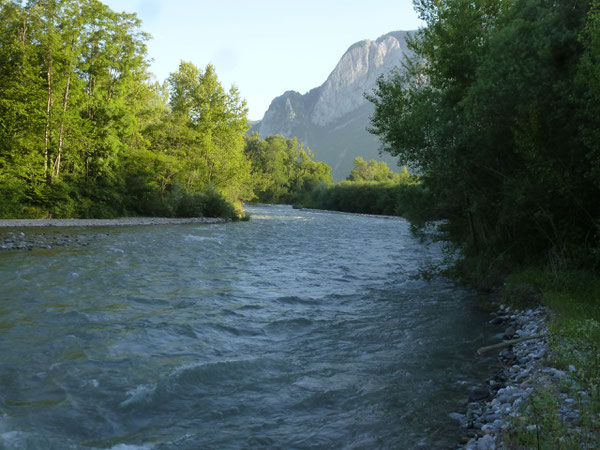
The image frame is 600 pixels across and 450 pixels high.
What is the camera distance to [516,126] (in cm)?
995

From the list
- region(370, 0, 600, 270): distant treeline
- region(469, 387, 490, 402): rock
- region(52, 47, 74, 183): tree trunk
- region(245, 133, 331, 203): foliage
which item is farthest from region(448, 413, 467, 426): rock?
region(245, 133, 331, 203): foliage

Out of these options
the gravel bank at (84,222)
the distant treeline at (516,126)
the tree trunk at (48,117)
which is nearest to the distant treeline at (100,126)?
the tree trunk at (48,117)

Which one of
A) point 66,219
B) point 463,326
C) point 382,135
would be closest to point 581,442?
point 463,326

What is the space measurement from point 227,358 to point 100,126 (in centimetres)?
3308

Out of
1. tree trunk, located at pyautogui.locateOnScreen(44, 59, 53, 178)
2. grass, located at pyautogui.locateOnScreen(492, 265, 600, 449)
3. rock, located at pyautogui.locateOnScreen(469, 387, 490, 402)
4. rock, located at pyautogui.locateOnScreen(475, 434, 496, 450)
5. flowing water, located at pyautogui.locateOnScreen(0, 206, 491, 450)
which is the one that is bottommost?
flowing water, located at pyautogui.locateOnScreen(0, 206, 491, 450)

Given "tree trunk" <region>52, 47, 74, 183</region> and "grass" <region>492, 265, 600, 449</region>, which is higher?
"tree trunk" <region>52, 47, 74, 183</region>

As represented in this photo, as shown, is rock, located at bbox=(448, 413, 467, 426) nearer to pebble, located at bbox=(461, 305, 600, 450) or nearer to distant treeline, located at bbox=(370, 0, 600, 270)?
pebble, located at bbox=(461, 305, 600, 450)

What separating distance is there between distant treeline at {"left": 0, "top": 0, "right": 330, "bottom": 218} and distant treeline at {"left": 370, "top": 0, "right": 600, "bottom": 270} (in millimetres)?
27416

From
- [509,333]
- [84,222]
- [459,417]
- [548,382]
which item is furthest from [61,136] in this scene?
[548,382]

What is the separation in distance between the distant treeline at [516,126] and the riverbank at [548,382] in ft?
5.08

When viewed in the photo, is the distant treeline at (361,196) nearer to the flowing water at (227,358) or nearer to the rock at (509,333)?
the flowing water at (227,358)

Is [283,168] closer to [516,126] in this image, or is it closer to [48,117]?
[48,117]

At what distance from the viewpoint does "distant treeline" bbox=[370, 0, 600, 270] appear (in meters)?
8.75

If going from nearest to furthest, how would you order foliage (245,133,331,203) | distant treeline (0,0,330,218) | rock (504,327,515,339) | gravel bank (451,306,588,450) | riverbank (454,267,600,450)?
riverbank (454,267,600,450) < gravel bank (451,306,588,450) < rock (504,327,515,339) < distant treeline (0,0,330,218) < foliage (245,133,331,203)
